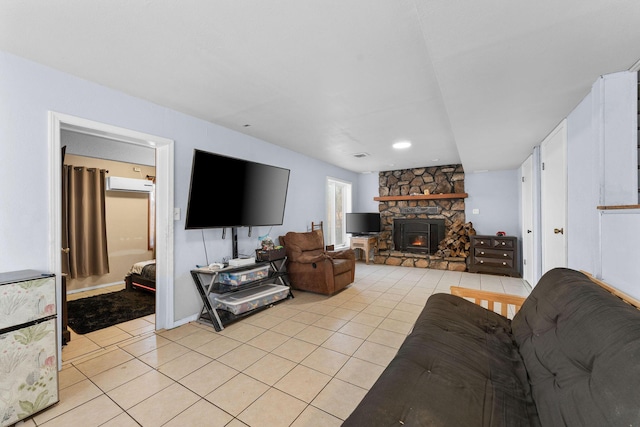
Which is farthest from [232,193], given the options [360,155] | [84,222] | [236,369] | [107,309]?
[84,222]

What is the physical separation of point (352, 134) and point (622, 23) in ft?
8.48

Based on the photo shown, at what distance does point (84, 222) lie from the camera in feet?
13.9

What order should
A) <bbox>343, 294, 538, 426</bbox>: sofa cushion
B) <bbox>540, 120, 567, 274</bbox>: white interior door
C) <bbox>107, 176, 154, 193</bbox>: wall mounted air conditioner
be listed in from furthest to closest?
1. <bbox>107, 176, 154, 193</bbox>: wall mounted air conditioner
2. <bbox>540, 120, 567, 274</bbox>: white interior door
3. <bbox>343, 294, 538, 426</bbox>: sofa cushion

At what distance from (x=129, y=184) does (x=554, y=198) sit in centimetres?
611

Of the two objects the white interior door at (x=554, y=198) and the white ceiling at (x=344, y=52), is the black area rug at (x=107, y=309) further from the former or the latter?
the white interior door at (x=554, y=198)

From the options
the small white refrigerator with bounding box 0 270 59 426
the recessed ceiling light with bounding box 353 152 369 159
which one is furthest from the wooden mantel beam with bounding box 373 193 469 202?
the small white refrigerator with bounding box 0 270 59 426

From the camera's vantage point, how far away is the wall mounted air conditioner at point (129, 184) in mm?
4484

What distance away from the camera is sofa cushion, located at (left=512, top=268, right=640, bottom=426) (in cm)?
76

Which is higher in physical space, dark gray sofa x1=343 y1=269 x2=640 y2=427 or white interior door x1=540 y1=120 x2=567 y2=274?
white interior door x1=540 y1=120 x2=567 y2=274

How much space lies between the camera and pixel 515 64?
166 cm

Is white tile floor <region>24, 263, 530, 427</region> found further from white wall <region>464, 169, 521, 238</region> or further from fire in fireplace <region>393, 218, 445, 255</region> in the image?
white wall <region>464, 169, 521, 238</region>

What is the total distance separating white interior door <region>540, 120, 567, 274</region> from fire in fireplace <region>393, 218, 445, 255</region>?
2793mm

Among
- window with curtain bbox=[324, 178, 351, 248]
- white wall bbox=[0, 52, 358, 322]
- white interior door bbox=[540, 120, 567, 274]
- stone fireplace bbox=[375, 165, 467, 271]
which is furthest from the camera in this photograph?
window with curtain bbox=[324, 178, 351, 248]

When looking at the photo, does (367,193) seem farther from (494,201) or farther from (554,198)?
(554,198)
